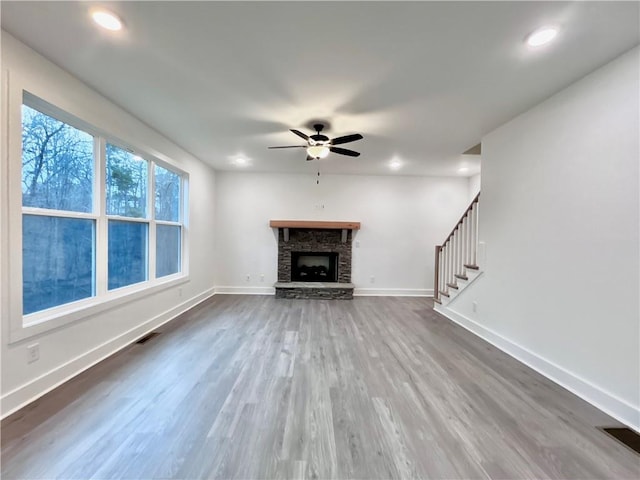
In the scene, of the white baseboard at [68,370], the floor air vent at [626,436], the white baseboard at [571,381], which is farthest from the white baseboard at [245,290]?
the floor air vent at [626,436]

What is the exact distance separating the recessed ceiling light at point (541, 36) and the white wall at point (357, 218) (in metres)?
4.09

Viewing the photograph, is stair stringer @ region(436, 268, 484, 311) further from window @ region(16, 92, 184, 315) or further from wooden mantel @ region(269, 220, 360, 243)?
window @ region(16, 92, 184, 315)

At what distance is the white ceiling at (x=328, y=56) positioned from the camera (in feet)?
5.32

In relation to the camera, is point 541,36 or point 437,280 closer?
point 541,36

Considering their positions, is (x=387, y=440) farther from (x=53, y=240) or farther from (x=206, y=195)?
(x=206, y=195)

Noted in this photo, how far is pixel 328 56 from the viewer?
2004 millimetres

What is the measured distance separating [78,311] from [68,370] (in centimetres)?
49

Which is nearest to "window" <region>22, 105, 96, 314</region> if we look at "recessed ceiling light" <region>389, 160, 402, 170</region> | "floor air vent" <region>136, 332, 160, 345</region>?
"floor air vent" <region>136, 332, 160, 345</region>

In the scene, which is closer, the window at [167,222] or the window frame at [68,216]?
the window frame at [68,216]

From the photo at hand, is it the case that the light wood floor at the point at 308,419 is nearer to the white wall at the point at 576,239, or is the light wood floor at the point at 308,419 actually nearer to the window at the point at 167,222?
the white wall at the point at 576,239

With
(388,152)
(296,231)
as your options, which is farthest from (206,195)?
(388,152)

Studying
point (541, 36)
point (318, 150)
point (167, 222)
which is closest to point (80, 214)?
point (167, 222)

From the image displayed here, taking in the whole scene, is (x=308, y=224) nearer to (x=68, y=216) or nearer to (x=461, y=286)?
(x=461, y=286)

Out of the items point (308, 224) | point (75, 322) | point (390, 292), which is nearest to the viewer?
point (75, 322)
